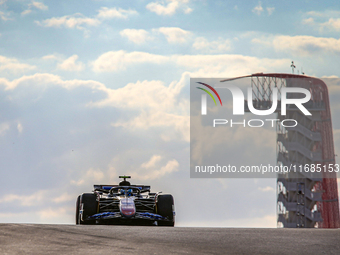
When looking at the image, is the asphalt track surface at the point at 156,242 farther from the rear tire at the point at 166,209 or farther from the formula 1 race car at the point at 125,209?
the rear tire at the point at 166,209

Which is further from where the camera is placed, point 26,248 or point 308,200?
point 308,200

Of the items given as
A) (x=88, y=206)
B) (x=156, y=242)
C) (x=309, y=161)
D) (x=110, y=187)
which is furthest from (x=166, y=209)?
(x=309, y=161)

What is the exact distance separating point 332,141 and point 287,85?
8.77 m

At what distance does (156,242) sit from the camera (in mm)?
8391

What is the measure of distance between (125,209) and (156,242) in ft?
24.9

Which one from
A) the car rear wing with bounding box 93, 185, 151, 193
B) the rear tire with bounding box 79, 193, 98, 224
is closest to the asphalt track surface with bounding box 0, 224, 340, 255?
the rear tire with bounding box 79, 193, 98, 224

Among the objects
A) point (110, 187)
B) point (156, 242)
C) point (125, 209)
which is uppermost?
point (110, 187)

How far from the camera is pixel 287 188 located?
2446 inches

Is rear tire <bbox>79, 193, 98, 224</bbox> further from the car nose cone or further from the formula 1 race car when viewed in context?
the car nose cone

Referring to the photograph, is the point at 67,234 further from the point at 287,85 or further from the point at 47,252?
the point at 287,85

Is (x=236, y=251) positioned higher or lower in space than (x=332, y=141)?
lower

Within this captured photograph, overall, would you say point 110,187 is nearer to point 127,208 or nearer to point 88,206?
point 88,206

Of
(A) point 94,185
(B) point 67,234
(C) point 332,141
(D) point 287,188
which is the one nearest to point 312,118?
(C) point 332,141

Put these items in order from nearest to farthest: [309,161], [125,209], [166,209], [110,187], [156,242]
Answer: [156,242], [125,209], [166,209], [110,187], [309,161]
